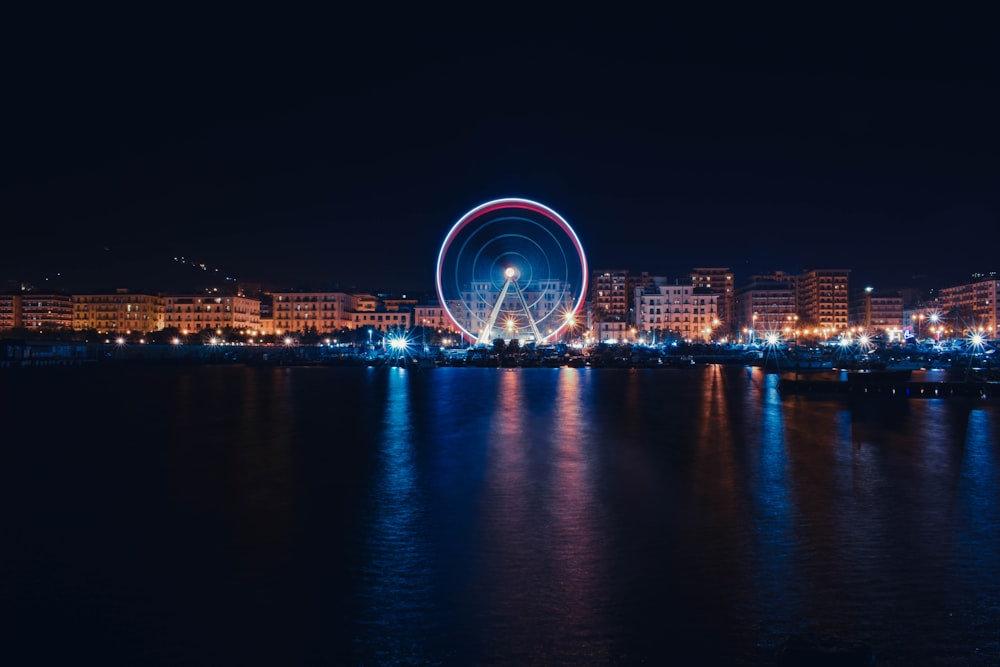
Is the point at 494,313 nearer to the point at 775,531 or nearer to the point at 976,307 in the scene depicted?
the point at 775,531

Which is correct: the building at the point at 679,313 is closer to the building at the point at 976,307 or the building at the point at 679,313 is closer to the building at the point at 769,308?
the building at the point at 769,308

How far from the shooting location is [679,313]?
96.0 m

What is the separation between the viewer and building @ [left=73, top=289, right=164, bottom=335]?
320ft

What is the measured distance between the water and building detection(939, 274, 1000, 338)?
8539cm

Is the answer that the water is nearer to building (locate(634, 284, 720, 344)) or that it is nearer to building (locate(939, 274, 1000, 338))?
building (locate(634, 284, 720, 344))

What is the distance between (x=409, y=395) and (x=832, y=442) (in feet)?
62.2

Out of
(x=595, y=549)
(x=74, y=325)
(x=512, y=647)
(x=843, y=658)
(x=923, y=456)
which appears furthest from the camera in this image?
(x=74, y=325)

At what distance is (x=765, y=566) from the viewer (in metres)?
8.50

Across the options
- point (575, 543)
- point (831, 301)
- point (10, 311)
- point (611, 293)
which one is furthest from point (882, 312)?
point (10, 311)

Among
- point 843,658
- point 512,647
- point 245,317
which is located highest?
point 245,317

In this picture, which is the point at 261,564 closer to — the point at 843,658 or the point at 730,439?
the point at 843,658

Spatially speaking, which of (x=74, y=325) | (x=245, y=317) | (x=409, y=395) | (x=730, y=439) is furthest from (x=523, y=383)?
(x=74, y=325)

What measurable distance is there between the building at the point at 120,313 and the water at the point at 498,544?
269 feet

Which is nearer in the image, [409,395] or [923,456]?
[923,456]
